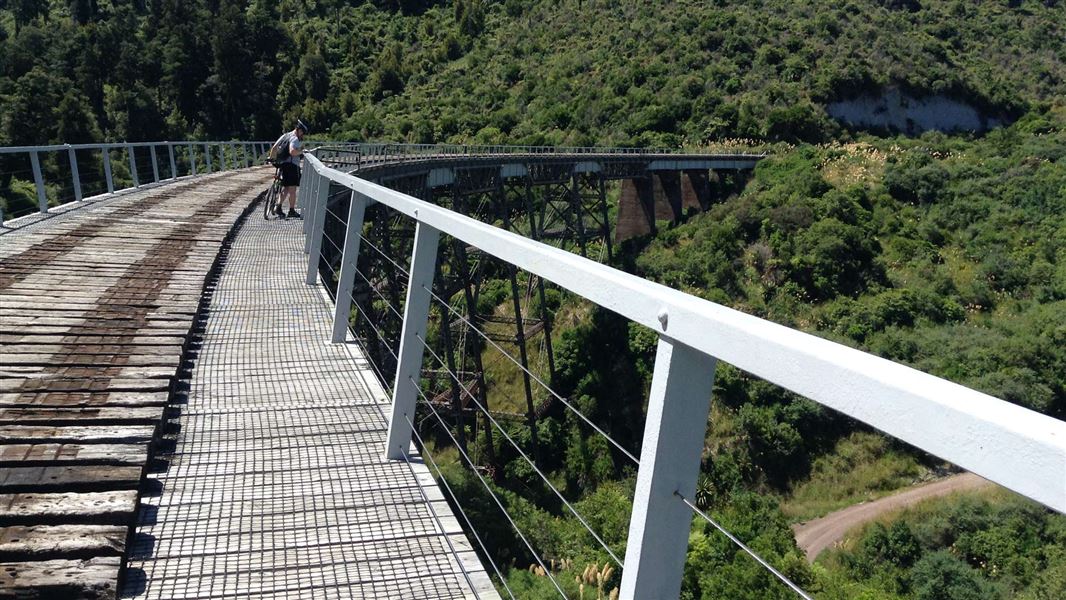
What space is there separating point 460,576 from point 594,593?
597 cm

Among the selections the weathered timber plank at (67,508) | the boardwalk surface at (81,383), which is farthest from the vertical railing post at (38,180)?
the weathered timber plank at (67,508)

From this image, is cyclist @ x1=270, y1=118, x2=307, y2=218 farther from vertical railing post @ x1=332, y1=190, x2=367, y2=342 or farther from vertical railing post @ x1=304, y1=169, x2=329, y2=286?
vertical railing post @ x1=332, y1=190, x2=367, y2=342

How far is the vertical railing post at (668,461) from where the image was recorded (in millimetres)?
1231

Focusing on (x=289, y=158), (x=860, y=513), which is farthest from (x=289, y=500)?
(x=860, y=513)

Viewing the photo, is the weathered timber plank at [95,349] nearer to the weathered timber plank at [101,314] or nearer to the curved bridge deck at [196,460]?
the curved bridge deck at [196,460]

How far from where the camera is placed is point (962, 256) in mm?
29375

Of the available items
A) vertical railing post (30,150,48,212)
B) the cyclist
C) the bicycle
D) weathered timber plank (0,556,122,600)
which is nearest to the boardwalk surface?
weathered timber plank (0,556,122,600)

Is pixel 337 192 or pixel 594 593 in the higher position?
pixel 337 192

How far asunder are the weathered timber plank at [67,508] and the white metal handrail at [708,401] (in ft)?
4.56

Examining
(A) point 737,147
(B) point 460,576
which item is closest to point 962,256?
(A) point 737,147

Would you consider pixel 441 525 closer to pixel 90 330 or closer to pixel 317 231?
pixel 90 330

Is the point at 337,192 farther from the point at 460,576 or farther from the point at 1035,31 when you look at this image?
the point at 1035,31

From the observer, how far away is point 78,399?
10.7ft

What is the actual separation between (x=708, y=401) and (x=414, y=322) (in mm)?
1874
